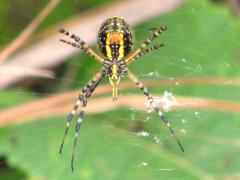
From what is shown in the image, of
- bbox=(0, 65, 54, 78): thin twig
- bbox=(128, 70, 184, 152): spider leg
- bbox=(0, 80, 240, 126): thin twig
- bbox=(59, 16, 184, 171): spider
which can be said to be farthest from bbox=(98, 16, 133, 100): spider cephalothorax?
bbox=(0, 65, 54, 78): thin twig

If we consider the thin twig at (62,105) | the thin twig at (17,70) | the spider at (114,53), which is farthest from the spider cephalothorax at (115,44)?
the thin twig at (17,70)

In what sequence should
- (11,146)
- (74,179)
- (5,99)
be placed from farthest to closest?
(5,99) < (11,146) < (74,179)

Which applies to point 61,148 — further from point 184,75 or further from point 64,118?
point 184,75

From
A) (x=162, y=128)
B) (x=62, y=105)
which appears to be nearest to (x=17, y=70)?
(x=62, y=105)

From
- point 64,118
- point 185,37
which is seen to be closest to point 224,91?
point 185,37

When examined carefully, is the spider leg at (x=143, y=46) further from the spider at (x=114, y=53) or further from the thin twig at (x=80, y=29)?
the thin twig at (x=80, y=29)

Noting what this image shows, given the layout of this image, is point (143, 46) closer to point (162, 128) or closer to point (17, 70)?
point (162, 128)
